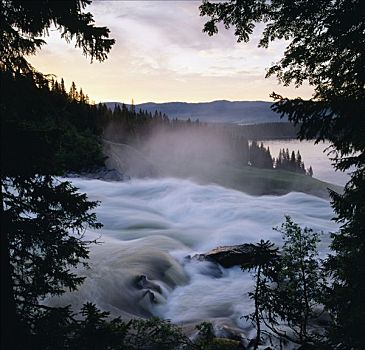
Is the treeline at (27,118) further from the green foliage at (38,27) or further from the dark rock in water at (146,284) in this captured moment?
the dark rock in water at (146,284)

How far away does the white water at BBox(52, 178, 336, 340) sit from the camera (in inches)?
551

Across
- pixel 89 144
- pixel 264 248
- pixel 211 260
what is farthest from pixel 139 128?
pixel 264 248

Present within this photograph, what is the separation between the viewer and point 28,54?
14.4 ft

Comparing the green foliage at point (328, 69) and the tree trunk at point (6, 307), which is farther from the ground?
the green foliage at point (328, 69)

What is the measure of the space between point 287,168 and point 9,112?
101934mm

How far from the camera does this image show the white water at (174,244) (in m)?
14.0

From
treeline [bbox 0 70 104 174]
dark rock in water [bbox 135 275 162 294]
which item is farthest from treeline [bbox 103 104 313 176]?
treeline [bbox 0 70 104 174]

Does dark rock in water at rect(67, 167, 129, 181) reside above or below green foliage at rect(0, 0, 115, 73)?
below

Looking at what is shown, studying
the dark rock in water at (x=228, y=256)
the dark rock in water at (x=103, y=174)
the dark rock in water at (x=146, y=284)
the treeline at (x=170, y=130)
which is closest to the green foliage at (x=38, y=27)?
the dark rock in water at (x=146, y=284)

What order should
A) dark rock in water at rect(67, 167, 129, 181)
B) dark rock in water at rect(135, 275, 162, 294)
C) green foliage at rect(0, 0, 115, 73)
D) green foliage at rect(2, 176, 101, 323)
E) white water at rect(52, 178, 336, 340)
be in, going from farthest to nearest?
dark rock in water at rect(67, 167, 129, 181) → dark rock in water at rect(135, 275, 162, 294) → white water at rect(52, 178, 336, 340) → green foliage at rect(2, 176, 101, 323) → green foliage at rect(0, 0, 115, 73)

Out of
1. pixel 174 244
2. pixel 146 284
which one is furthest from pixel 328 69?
pixel 174 244

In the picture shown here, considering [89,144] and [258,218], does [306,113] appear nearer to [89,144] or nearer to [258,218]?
[258,218]

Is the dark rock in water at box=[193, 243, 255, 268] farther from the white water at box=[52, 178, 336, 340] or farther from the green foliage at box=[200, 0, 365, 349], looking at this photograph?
the green foliage at box=[200, 0, 365, 349]

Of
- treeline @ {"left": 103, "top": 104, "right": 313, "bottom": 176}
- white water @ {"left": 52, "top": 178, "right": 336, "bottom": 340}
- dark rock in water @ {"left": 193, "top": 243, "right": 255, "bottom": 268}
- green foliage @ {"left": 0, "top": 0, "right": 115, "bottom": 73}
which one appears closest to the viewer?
green foliage @ {"left": 0, "top": 0, "right": 115, "bottom": 73}
